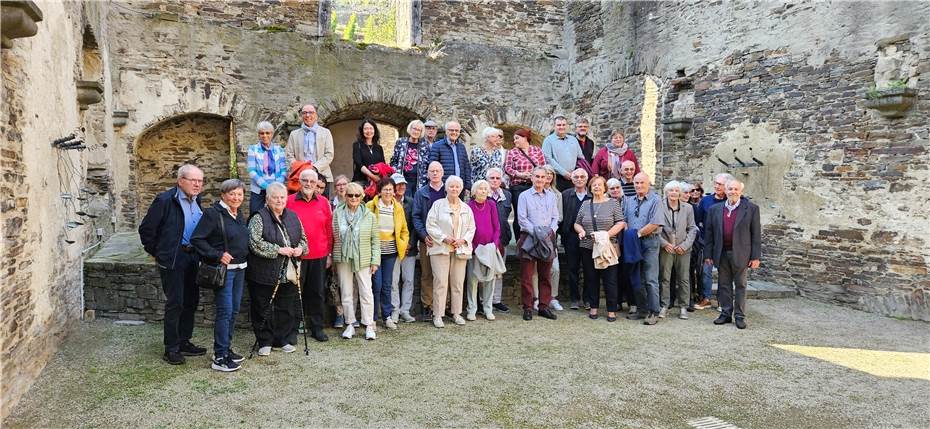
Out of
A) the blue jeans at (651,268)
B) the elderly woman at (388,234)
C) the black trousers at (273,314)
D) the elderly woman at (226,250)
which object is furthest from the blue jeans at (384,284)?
the blue jeans at (651,268)

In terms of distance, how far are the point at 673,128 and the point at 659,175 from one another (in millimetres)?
893

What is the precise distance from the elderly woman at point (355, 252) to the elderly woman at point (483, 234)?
3.63 feet

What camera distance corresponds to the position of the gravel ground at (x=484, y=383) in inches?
146

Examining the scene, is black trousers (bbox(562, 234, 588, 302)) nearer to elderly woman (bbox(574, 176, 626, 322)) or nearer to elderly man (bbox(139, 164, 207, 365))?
elderly woman (bbox(574, 176, 626, 322))

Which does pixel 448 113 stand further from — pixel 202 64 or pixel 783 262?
pixel 783 262

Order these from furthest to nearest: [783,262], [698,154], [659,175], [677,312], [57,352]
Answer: [659,175]
[698,154]
[783,262]
[677,312]
[57,352]

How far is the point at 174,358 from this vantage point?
4.61m

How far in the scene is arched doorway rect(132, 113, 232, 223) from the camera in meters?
9.95

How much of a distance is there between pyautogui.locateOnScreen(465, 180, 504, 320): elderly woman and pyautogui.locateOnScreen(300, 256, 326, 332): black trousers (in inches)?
62.5

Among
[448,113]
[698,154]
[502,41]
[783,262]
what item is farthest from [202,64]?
[783,262]

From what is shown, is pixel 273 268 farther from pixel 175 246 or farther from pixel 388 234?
pixel 388 234

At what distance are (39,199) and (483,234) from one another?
378 cm

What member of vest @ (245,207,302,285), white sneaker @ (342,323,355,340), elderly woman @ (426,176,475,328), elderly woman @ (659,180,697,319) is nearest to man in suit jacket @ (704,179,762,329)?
elderly woman @ (659,180,697,319)

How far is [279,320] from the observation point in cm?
508
